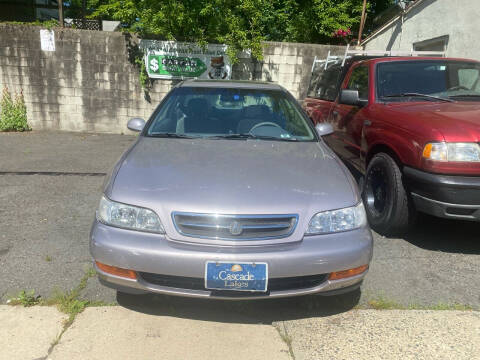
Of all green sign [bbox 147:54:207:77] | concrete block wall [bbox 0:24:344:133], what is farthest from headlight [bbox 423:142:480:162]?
green sign [bbox 147:54:207:77]

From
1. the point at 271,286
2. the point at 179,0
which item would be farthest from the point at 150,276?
the point at 179,0

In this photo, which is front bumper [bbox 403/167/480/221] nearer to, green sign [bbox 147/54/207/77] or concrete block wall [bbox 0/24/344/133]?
concrete block wall [bbox 0/24/344/133]

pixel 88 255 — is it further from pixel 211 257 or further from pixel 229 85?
pixel 229 85

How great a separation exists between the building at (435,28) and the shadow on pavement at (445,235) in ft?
11.7

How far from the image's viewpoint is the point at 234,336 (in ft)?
7.70

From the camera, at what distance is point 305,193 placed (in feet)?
7.68

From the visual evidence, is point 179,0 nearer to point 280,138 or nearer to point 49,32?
point 49,32

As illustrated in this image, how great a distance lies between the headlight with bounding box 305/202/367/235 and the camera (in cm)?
224

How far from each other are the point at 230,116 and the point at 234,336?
6.13 ft

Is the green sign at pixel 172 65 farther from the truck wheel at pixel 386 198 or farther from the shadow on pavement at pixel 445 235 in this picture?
the shadow on pavement at pixel 445 235

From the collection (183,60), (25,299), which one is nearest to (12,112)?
(183,60)

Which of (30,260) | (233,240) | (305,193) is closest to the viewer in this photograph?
(233,240)

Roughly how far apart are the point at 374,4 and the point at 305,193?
1300 cm

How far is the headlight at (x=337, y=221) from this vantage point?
7.34 ft
